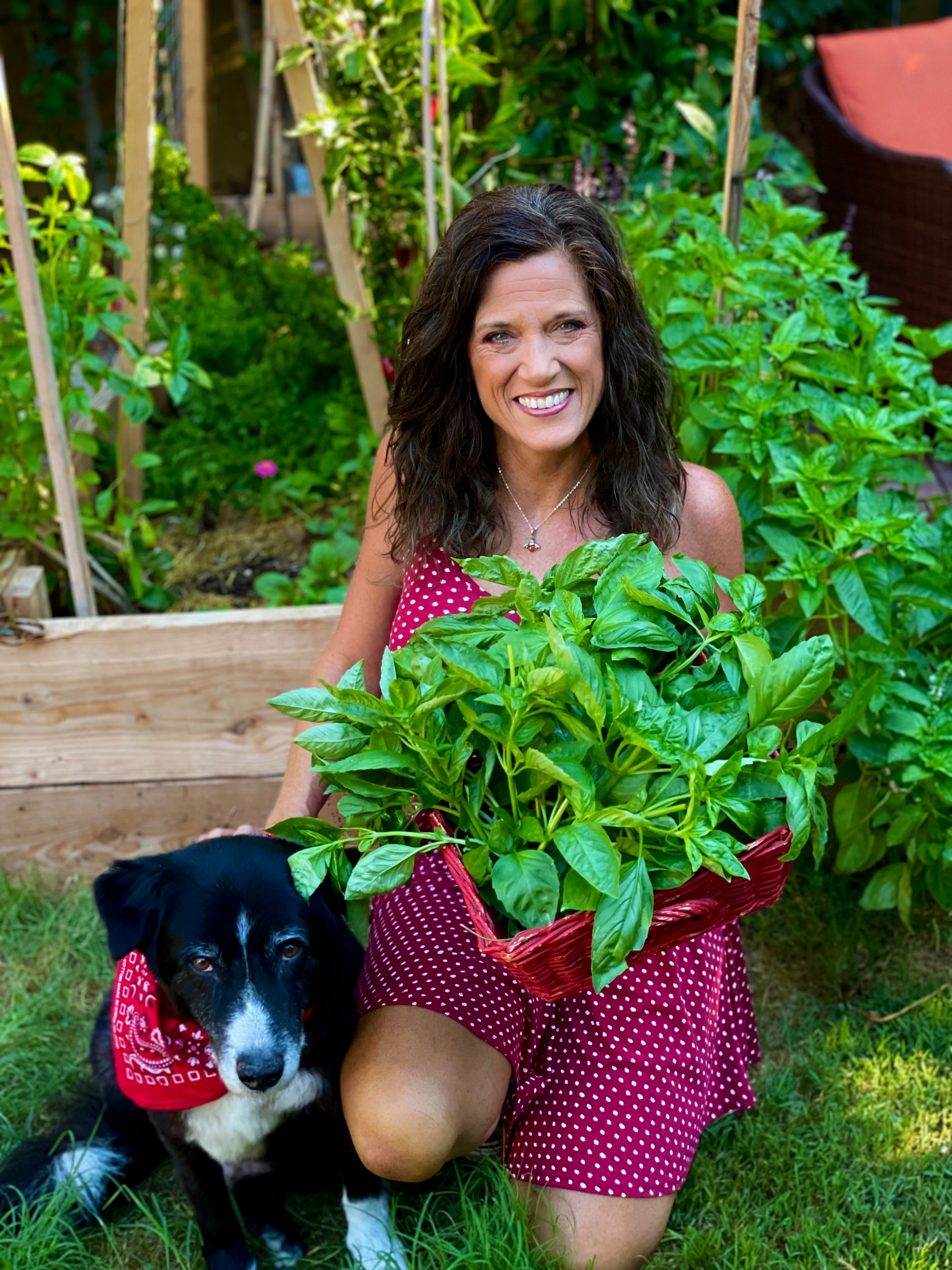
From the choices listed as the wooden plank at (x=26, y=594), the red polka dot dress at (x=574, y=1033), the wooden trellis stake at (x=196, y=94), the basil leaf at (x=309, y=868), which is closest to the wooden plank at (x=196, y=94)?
the wooden trellis stake at (x=196, y=94)

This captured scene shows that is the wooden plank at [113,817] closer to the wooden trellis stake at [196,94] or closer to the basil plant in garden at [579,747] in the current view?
the basil plant in garden at [579,747]

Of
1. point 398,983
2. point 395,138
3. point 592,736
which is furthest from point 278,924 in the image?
point 395,138

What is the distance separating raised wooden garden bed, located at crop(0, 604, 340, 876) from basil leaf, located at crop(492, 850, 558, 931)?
120cm

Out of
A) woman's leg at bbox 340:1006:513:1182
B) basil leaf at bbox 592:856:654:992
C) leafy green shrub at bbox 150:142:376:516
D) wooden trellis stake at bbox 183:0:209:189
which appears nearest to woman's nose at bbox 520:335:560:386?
basil leaf at bbox 592:856:654:992

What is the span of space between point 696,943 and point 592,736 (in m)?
0.72

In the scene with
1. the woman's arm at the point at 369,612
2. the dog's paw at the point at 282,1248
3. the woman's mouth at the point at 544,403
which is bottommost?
the dog's paw at the point at 282,1248

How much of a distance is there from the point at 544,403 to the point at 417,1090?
3.19 ft

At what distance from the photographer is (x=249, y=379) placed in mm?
3252

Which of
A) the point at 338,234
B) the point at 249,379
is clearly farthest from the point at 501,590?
the point at 249,379

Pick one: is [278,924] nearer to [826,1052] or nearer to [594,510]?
[594,510]

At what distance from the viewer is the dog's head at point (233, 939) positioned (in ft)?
4.54

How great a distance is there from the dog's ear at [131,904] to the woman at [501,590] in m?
0.28

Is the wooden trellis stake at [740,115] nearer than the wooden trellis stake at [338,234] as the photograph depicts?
Yes

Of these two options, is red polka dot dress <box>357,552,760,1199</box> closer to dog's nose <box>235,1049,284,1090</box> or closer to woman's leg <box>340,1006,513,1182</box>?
woman's leg <box>340,1006,513,1182</box>
